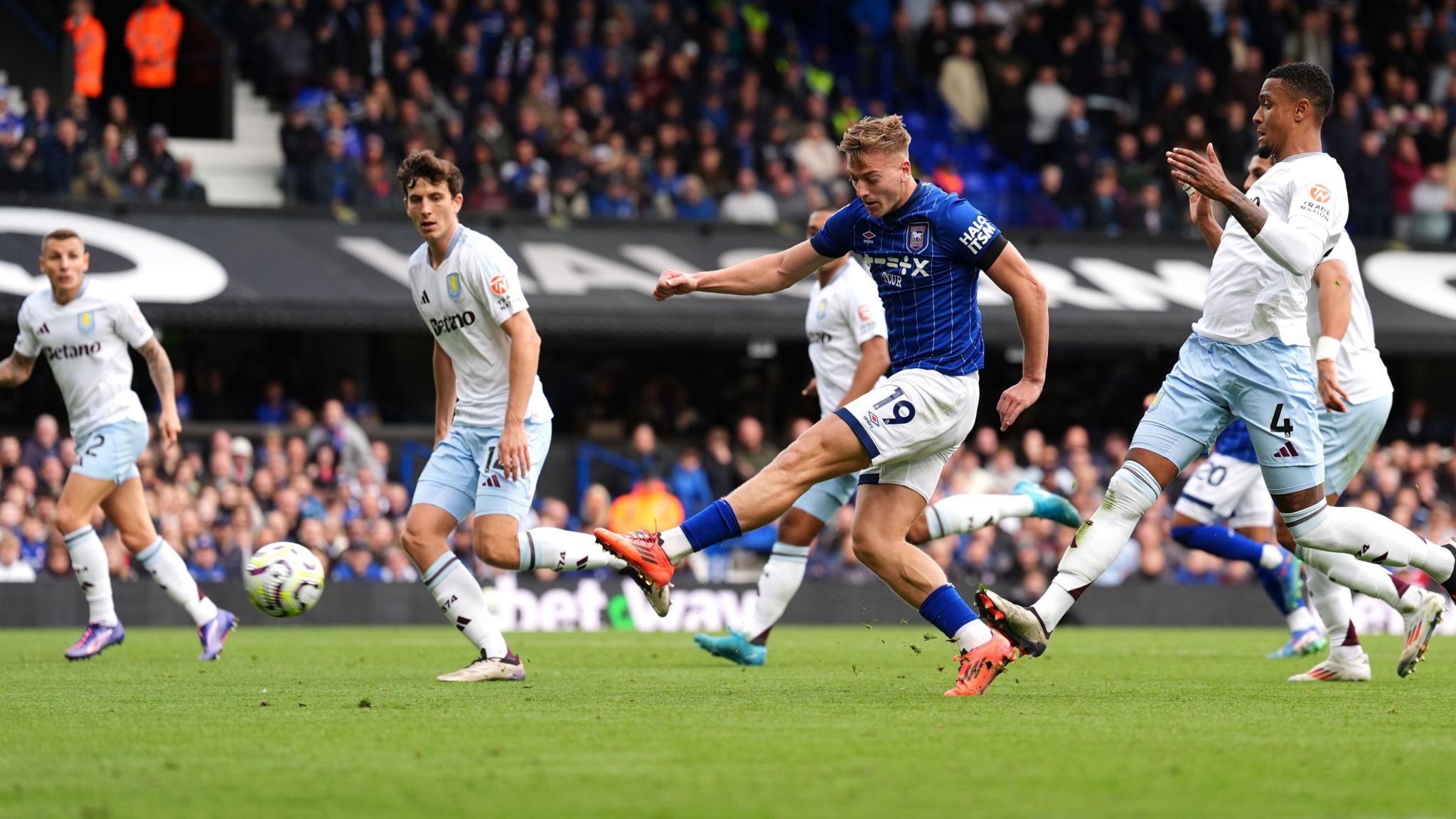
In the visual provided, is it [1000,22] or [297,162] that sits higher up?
[1000,22]

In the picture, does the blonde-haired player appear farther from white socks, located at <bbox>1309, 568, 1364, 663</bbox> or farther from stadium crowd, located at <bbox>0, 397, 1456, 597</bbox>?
white socks, located at <bbox>1309, 568, 1364, 663</bbox>

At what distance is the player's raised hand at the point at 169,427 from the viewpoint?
1095 cm

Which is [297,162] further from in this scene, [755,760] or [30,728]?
[755,760]

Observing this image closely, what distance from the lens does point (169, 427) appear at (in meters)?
11.0

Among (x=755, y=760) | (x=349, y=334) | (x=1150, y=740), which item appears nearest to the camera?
(x=755, y=760)

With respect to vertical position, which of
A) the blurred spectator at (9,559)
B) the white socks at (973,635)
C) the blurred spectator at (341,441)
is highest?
the white socks at (973,635)

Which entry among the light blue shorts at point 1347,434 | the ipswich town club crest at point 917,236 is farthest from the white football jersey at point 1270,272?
the ipswich town club crest at point 917,236

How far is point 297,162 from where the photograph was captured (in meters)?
20.3

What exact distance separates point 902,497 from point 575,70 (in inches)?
590

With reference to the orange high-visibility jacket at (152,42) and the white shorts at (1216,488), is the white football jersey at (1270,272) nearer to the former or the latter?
the white shorts at (1216,488)

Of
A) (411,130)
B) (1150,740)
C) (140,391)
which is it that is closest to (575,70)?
(411,130)

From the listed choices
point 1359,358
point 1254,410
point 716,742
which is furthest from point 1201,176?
point 716,742

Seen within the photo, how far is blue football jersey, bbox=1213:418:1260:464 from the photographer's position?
11172 millimetres

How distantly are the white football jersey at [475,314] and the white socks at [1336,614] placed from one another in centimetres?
413
